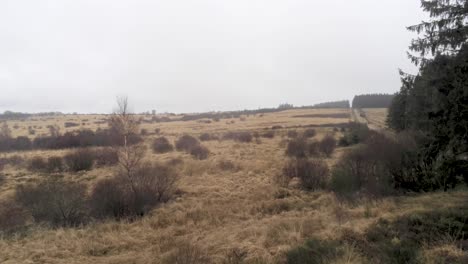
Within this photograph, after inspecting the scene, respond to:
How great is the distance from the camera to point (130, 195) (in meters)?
11.8

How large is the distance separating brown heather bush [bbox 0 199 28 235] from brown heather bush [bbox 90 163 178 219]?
2.38 meters

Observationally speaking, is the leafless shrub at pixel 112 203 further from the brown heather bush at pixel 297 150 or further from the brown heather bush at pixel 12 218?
the brown heather bush at pixel 297 150

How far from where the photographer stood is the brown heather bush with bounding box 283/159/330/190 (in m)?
14.9

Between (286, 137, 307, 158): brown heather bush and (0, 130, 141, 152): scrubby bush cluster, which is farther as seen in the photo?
(0, 130, 141, 152): scrubby bush cluster

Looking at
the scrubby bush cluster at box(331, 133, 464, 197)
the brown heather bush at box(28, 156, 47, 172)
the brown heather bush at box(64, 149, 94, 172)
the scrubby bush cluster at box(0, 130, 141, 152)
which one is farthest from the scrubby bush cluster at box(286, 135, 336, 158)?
the scrubby bush cluster at box(0, 130, 141, 152)

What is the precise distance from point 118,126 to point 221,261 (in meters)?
8.06

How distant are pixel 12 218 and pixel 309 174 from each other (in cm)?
1305

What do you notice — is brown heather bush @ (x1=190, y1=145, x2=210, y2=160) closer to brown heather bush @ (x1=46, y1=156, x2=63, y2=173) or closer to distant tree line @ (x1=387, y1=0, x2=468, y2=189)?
brown heather bush @ (x1=46, y1=156, x2=63, y2=173)

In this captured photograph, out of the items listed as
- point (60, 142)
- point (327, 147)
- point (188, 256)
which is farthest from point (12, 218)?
point (60, 142)

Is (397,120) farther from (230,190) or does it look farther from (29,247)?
(29,247)

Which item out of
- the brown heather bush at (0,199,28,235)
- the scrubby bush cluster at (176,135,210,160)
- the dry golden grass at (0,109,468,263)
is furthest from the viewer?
the scrubby bush cluster at (176,135,210,160)

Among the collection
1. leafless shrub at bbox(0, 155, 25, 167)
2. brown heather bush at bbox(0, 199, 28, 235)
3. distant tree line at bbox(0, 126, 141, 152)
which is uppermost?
distant tree line at bbox(0, 126, 141, 152)

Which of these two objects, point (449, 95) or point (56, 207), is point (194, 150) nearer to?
point (56, 207)

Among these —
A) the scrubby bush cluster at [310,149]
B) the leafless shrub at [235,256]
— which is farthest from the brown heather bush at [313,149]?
the leafless shrub at [235,256]
